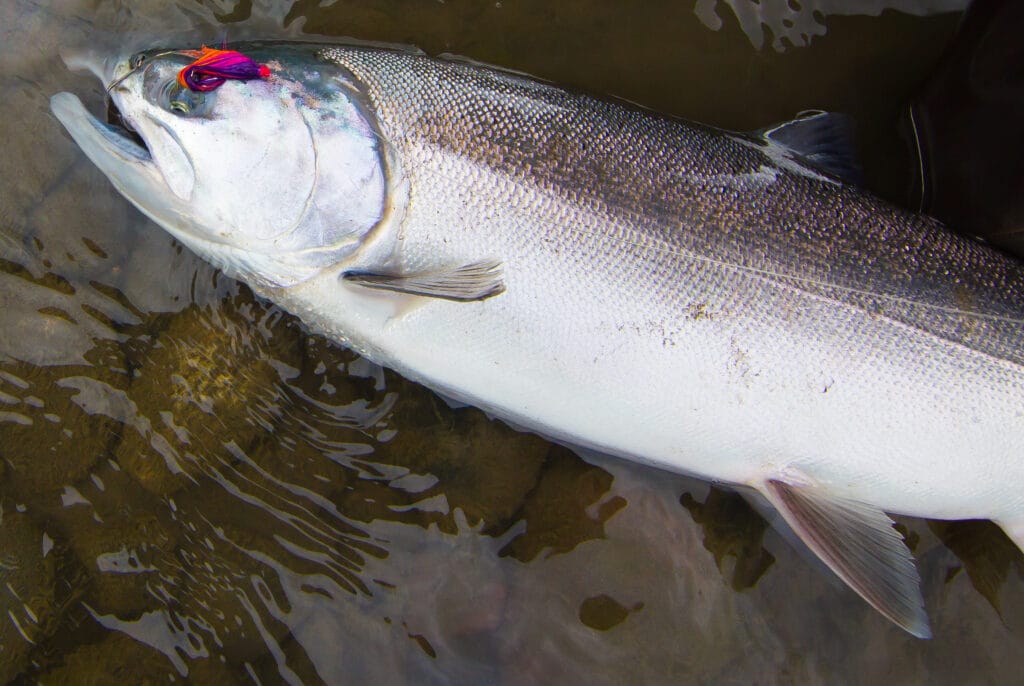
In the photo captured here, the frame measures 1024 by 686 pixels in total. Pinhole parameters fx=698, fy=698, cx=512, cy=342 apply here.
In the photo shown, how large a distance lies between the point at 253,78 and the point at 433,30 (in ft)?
2.92

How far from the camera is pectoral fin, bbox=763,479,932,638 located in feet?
7.16

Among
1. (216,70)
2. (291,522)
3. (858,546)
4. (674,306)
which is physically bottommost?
(858,546)

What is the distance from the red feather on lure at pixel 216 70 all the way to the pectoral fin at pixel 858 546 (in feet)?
6.54

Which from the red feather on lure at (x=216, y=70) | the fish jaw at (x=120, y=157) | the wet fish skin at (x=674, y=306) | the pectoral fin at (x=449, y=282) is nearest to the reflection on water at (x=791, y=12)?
the wet fish skin at (x=674, y=306)

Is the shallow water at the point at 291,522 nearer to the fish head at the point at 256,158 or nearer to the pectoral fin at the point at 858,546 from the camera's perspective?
the pectoral fin at the point at 858,546

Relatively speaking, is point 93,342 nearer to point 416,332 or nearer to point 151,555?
point 151,555

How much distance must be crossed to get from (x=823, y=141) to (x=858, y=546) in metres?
1.37

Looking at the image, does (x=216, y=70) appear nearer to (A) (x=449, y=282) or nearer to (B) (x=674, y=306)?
(A) (x=449, y=282)

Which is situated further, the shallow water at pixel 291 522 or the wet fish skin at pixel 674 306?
the shallow water at pixel 291 522

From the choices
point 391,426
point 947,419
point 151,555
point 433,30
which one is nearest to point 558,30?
point 433,30

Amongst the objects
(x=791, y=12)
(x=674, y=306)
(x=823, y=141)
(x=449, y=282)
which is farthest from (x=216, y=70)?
(x=791, y=12)

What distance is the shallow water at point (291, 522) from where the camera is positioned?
7.82 feet

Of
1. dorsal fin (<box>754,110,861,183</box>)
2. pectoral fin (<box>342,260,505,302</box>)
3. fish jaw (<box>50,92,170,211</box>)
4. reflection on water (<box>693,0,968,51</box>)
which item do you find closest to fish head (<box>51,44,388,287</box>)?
fish jaw (<box>50,92,170,211</box>)

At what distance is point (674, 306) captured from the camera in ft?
6.83
